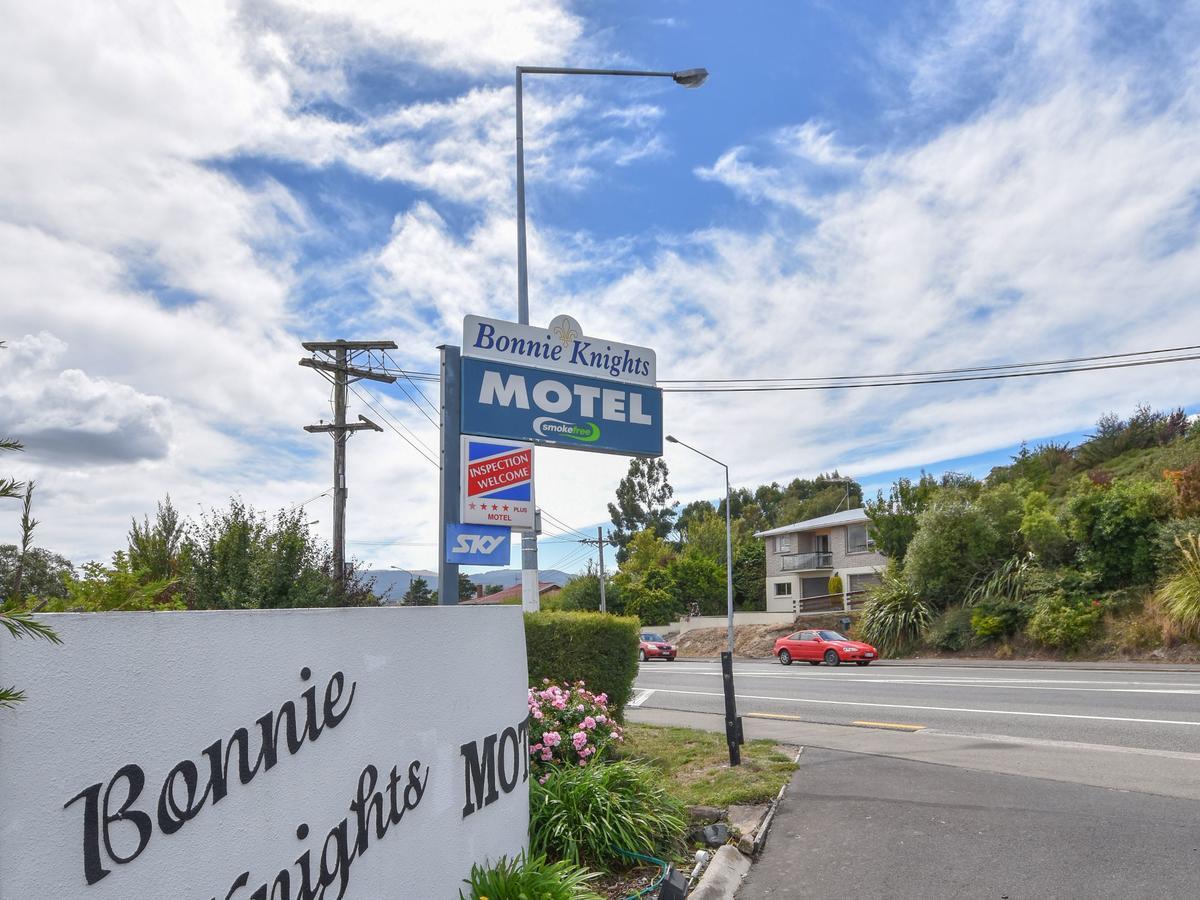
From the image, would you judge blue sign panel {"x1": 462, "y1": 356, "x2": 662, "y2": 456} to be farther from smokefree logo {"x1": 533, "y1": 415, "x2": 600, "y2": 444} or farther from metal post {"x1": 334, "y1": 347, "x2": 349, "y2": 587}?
metal post {"x1": 334, "y1": 347, "x2": 349, "y2": 587}

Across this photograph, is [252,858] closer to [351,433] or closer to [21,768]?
[21,768]

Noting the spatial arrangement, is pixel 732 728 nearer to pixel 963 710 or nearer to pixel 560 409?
pixel 560 409

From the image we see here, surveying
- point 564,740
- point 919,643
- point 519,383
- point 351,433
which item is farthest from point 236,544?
point 919,643

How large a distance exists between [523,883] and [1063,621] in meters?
24.5

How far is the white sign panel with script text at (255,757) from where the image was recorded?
2.91 meters

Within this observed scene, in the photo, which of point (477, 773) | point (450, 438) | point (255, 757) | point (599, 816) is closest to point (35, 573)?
point (255, 757)

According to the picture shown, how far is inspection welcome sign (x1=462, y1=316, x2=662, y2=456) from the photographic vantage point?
9.41 metres

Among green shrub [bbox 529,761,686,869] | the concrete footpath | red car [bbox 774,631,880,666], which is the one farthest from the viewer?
red car [bbox 774,631,880,666]

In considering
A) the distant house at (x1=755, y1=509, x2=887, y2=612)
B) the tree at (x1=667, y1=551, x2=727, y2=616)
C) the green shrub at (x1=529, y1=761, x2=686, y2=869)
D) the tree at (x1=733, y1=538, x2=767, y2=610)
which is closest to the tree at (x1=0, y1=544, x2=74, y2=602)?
the green shrub at (x1=529, y1=761, x2=686, y2=869)

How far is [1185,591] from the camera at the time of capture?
22.4m

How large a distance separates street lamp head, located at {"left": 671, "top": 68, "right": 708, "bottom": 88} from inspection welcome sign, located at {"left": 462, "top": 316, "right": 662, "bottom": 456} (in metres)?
3.36

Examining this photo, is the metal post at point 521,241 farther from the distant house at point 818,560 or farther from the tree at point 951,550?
the distant house at point 818,560

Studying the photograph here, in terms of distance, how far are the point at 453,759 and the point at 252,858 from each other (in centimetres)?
136

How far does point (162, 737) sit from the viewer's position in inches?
128
